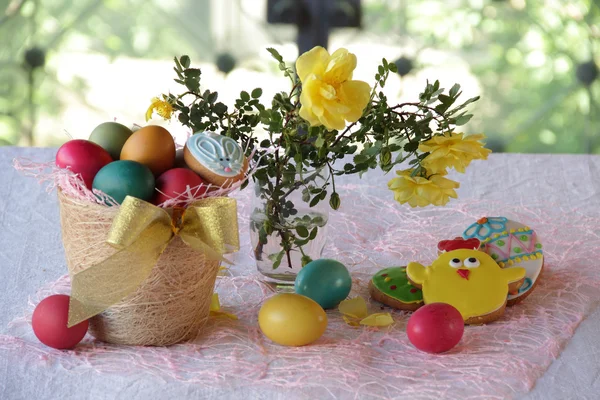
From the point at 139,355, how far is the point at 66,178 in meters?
0.21

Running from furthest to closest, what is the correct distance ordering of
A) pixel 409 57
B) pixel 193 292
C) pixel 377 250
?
pixel 409 57 → pixel 377 250 → pixel 193 292

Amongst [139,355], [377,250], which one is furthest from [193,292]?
[377,250]

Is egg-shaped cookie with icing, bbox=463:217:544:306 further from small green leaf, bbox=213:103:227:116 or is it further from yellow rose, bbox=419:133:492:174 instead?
small green leaf, bbox=213:103:227:116

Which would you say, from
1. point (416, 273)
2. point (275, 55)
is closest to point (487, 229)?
point (416, 273)

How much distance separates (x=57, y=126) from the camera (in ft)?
8.22

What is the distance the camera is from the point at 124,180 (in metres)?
0.86

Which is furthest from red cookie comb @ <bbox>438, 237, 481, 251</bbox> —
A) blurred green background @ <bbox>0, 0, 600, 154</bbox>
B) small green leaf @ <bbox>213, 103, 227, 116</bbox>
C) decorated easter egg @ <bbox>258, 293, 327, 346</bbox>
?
blurred green background @ <bbox>0, 0, 600, 154</bbox>

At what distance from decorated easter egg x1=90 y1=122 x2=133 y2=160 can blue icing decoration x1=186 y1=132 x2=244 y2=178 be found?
0.29 ft

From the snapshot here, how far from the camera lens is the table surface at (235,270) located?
83 centimetres

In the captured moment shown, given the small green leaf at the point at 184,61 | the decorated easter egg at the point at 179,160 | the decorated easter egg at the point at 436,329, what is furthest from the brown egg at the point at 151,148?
the decorated easter egg at the point at 436,329

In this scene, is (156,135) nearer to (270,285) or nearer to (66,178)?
(66,178)

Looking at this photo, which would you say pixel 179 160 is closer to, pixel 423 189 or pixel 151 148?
pixel 151 148

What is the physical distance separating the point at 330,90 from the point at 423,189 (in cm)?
18

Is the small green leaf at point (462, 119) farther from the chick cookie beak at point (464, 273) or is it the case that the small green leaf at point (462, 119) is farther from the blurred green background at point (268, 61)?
the blurred green background at point (268, 61)
